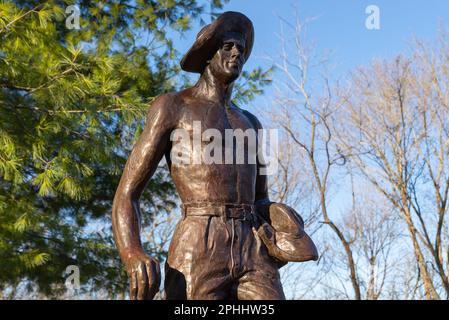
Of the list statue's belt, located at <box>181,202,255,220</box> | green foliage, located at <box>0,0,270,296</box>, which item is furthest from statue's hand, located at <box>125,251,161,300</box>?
green foliage, located at <box>0,0,270,296</box>

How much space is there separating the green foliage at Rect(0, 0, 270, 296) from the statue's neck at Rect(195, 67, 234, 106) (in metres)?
3.02

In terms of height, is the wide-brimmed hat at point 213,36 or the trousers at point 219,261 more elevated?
the wide-brimmed hat at point 213,36

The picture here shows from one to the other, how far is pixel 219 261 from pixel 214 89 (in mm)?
870

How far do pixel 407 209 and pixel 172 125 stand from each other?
9.84m

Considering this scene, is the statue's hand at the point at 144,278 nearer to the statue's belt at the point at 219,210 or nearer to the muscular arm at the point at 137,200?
the muscular arm at the point at 137,200

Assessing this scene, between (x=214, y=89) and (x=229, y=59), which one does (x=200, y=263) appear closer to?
(x=214, y=89)

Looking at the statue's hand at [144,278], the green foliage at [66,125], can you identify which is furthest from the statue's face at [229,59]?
the green foliage at [66,125]

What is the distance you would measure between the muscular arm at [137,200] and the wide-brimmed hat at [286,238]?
53cm

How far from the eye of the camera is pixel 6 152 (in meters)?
5.48

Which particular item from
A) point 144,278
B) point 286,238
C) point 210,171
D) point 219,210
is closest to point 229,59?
point 210,171

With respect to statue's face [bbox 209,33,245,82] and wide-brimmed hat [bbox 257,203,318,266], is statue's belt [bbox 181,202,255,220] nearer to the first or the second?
wide-brimmed hat [bbox 257,203,318,266]

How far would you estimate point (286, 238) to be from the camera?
96.6 inches

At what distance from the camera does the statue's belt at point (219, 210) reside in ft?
7.89

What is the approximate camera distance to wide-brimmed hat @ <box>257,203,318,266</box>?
2414mm
